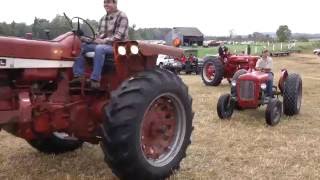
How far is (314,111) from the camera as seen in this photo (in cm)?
1012

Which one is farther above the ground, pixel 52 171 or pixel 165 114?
pixel 165 114

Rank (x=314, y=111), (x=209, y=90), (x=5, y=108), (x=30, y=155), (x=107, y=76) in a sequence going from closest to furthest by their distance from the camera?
(x=5, y=108), (x=107, y=76), (x=30, y=155), (x=314, y=111), (x=209, y=90)

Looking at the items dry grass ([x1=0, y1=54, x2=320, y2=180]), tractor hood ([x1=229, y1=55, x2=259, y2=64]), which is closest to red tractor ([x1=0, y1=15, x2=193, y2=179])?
dry grass ([x1=0, y1=54, x2=320, y2=180])

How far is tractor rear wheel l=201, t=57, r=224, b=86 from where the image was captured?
52.2 feet

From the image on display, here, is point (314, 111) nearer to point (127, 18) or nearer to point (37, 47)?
point (127, 18)

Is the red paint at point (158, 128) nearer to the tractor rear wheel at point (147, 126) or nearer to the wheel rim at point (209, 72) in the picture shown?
the tractor rear wheel at point (147, 126)

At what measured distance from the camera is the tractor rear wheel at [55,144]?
5570 millimetres

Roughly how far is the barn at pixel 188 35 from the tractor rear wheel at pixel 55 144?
61523mm

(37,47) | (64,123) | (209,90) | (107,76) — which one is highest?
(37,47)

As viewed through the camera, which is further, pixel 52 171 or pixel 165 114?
pixel 52 171

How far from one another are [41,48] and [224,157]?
8.94ft

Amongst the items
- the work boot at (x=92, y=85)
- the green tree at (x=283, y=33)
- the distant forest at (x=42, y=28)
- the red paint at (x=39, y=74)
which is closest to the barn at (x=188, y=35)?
the green tree at (x=283, y=33)

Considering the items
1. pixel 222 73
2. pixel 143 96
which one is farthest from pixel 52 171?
pixel 222 73

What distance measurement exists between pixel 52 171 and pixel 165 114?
55.4 inches
